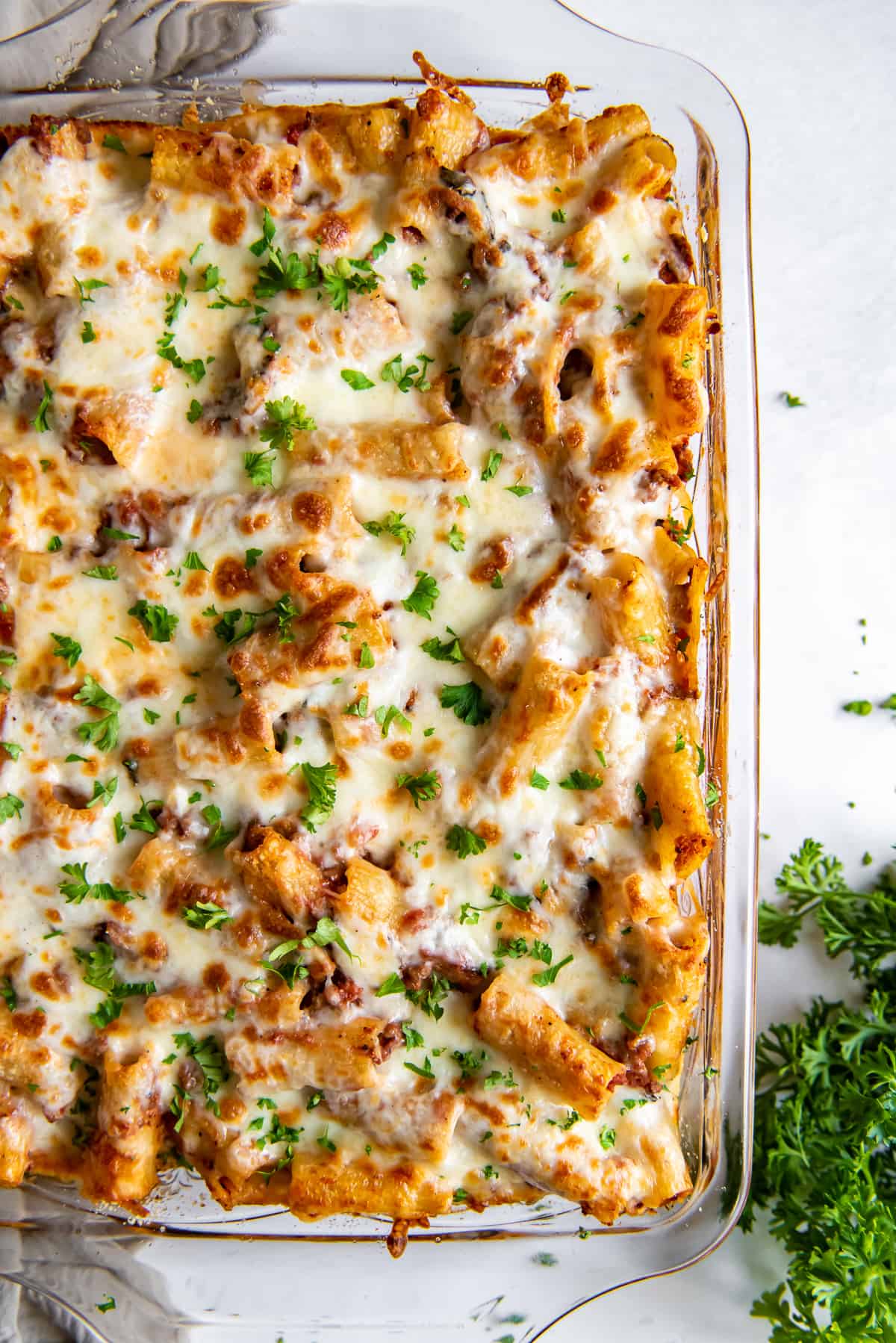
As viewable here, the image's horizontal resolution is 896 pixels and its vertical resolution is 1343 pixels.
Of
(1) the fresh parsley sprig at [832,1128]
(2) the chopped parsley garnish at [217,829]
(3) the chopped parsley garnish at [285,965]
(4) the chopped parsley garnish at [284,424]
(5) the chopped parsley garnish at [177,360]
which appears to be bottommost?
(1) the fresh parsley sprig at [832,1128]

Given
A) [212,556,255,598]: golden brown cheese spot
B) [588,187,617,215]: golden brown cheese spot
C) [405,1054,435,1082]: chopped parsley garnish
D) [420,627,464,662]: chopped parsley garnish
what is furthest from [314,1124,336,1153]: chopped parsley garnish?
[588,187,617,215]: golden brown cheese spot

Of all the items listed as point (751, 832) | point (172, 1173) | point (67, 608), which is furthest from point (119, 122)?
point (172, 1173)

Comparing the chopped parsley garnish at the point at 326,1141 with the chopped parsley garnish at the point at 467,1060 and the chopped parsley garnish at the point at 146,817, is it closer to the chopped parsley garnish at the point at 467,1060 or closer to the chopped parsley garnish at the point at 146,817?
the chopped parsley garnish at the point at 467,1060

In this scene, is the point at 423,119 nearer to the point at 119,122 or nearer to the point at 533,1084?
the point at 119,122

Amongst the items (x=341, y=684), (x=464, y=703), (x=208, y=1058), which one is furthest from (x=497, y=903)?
(x=208, y=1058)

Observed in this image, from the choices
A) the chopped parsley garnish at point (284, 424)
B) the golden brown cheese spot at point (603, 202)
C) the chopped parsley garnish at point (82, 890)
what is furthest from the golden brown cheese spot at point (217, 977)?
the golden brown cheese spot at point (603, 202)

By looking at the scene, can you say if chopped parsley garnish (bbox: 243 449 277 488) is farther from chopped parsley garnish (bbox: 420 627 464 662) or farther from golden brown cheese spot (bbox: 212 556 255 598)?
chopped parsley garnish (bbox: 420 627 464 662)
